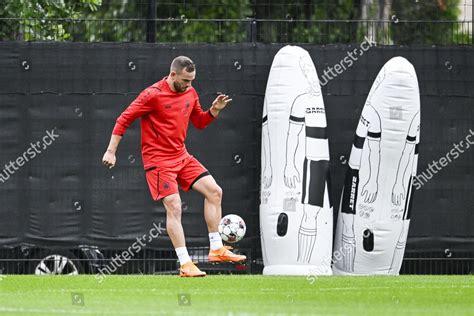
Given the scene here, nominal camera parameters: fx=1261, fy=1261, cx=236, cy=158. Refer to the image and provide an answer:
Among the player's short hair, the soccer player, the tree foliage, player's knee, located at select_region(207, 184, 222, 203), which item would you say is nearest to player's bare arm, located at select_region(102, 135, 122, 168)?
the soccer player

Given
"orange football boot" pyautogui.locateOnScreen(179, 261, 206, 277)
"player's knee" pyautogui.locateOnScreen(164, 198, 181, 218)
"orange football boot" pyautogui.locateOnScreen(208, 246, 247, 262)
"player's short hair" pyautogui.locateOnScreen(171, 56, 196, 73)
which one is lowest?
"orange football boot" pyautogui.locateOnScreen(179, 261, 206, 277)

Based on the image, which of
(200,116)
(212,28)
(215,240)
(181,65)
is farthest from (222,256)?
(212,28)

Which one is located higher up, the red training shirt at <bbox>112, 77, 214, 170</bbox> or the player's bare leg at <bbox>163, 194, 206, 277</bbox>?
the red training shirt at <bbox>112, 77, 214, 170</bbox>

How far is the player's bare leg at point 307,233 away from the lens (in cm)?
1509

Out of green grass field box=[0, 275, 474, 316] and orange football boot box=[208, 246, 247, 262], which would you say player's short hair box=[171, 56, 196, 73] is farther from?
green grass field box=[0, 275, 474, 316]

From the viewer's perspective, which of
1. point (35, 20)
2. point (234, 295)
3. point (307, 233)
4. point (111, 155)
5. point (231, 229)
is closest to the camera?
point (234, 295)

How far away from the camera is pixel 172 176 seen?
13000mm

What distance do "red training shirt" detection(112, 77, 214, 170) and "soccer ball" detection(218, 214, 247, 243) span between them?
1.22m

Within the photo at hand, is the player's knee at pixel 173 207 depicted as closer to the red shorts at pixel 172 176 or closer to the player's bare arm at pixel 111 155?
the red shorts at pixel 172 176

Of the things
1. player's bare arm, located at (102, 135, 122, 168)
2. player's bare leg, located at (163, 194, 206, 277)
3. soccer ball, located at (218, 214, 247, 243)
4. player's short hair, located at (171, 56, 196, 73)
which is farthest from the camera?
soccer ball, located at (218, 214, 247, 243)

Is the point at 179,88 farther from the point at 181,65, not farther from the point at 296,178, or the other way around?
the point at 296,178

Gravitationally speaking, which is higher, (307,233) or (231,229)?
(231,229)

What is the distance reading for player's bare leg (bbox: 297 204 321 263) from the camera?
1509 centimetres

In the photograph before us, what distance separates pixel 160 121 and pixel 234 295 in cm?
262
